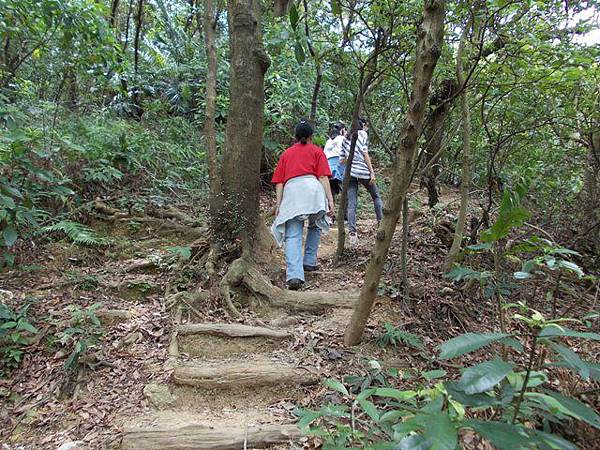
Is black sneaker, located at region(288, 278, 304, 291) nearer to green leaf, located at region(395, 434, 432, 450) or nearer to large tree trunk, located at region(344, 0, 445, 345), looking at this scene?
large tree trunk, located at region(344, 0, 445, 345)

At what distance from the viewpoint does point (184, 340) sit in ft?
12.3

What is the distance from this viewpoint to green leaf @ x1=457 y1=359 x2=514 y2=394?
1.29 meters

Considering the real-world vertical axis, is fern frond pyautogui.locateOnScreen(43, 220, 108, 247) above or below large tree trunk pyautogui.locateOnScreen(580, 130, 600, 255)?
below

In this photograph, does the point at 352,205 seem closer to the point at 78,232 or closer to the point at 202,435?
the point at 78,232

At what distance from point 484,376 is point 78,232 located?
5023mm

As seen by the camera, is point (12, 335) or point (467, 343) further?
point (12, 335)

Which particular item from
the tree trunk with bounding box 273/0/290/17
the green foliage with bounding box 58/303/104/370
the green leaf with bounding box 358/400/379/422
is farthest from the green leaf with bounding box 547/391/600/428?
the tree trunk with bounding box 273/0/290/17

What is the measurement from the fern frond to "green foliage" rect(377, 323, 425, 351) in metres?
→ 3.67

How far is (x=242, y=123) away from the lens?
15.9 feet

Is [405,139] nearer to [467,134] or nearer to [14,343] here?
[467,134]

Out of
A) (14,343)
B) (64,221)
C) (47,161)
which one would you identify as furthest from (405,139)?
(47,161)

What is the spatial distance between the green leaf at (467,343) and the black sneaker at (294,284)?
3.35m

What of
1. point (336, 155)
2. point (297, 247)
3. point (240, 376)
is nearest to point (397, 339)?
point (240, 376)

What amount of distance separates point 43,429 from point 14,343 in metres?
0.99
